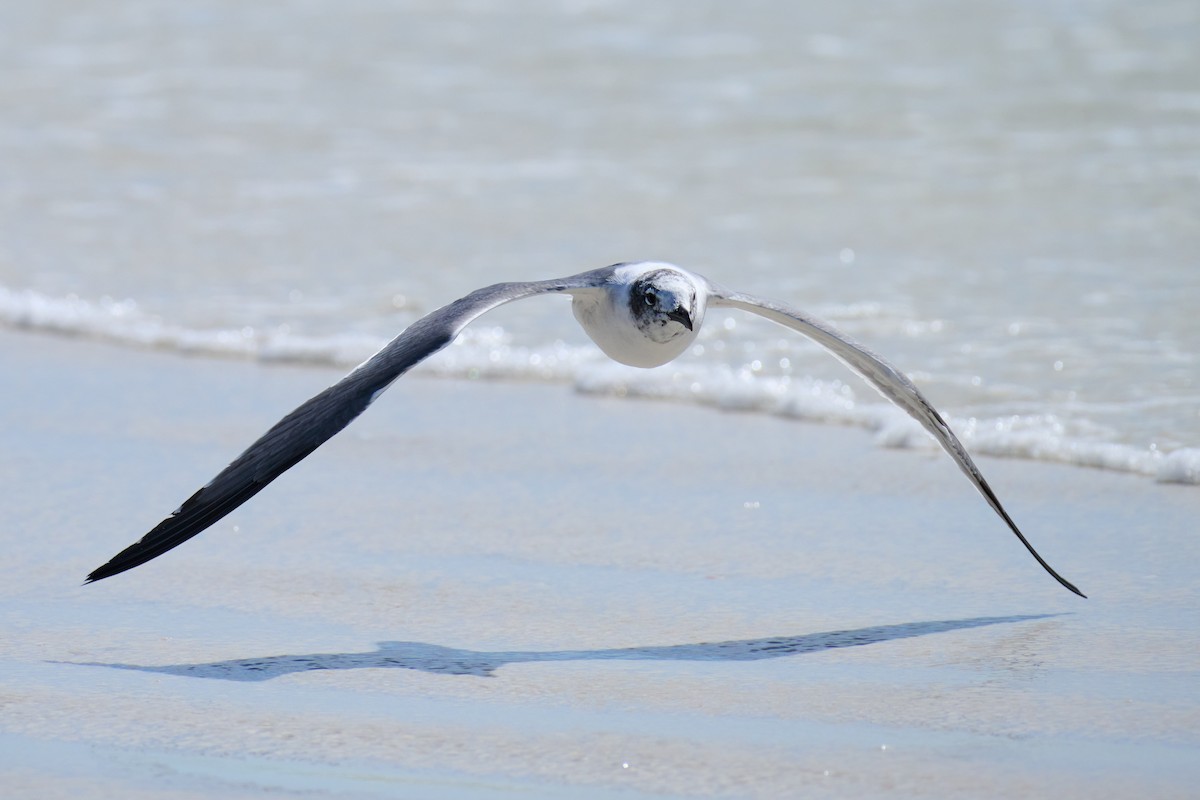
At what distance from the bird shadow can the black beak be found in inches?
45.4

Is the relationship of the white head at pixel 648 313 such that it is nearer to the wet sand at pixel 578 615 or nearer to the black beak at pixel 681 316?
the black beak at pixel 681 316

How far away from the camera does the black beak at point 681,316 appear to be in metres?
5.43

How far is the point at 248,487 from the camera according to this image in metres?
4.36

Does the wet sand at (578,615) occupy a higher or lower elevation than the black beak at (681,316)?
lower

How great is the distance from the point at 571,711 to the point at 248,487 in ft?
3.21

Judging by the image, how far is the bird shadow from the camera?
173 inches

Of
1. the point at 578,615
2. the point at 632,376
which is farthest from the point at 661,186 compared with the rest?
the point at 578,615

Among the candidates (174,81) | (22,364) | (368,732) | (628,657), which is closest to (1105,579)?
(628,657)

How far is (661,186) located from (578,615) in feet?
22.5

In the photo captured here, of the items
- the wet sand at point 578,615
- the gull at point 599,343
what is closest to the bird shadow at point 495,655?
the wet sand at point 578,615

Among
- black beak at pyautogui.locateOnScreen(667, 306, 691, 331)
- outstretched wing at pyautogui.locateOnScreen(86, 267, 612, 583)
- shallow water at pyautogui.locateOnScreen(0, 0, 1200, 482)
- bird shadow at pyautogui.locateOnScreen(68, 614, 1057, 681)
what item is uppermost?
shallow water at pyautogui.locateOnScreen(0, 0, 1200, 482)

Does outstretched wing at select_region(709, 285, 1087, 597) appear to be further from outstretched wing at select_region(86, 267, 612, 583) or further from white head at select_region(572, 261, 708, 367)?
outstretched wing at select_region(86, 267, 612, 583)

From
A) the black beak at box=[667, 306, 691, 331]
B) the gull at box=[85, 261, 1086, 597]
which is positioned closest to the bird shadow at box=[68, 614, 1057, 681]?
the gull at box=[85, 261, 1086, 597]

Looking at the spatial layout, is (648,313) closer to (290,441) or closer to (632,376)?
(290,441)
